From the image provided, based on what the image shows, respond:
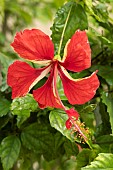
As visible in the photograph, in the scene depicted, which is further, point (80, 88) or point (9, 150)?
point (9, 150)

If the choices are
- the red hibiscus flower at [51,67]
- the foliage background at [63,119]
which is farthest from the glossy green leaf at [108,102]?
the red hibiscus flower at [51,67]

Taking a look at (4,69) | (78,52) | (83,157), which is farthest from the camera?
(4,69)

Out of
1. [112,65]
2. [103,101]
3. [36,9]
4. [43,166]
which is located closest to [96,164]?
[103,101]

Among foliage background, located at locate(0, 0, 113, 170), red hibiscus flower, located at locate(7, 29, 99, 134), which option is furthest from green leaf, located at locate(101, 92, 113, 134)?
red hibiscus flower, located at locate(7, 29, 99, 134)

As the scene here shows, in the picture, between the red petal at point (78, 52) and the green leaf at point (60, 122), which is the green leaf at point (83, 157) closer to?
the green leaf at point (60, 122)

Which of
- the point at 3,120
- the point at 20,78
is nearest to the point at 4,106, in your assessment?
the point at 3,120

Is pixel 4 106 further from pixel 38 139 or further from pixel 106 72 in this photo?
pixel 106 72
